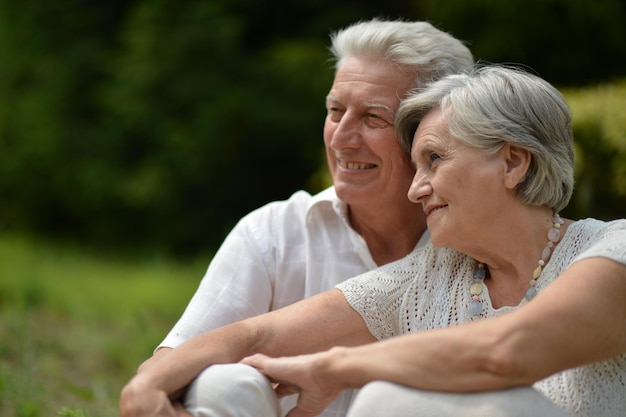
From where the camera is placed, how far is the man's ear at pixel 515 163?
2.34m

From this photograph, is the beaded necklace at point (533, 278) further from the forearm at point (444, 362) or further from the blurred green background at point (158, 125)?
the blurred green background at point (158, 125)

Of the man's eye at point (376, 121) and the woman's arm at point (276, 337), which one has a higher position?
the man's eye at point (376, 121)

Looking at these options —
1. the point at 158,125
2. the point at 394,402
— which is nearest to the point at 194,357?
the point at 394,402

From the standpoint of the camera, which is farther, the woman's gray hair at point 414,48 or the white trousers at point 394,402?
the woman's gray hair at point 414,48

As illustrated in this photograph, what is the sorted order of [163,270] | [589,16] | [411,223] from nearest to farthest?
[411,223]
[589,16]
[163,270]

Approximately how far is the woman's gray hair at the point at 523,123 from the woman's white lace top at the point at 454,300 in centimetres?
14

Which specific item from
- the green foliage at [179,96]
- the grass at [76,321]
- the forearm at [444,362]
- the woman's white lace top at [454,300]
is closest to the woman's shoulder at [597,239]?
the woman's white lace top at [454,300]

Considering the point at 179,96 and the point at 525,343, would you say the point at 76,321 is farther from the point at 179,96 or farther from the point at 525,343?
the point at 525,343

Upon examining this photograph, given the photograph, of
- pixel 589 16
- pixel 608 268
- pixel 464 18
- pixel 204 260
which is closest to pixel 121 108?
pixel 204 260

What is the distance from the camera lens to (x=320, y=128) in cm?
755

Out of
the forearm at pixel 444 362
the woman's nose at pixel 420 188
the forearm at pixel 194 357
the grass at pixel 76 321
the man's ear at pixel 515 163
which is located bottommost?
the grass at pixel 76 321

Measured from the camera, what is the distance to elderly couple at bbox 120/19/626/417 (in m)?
2.03

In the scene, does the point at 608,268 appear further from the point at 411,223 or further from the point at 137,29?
the point at 137,29

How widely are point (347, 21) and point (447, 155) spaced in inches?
206
